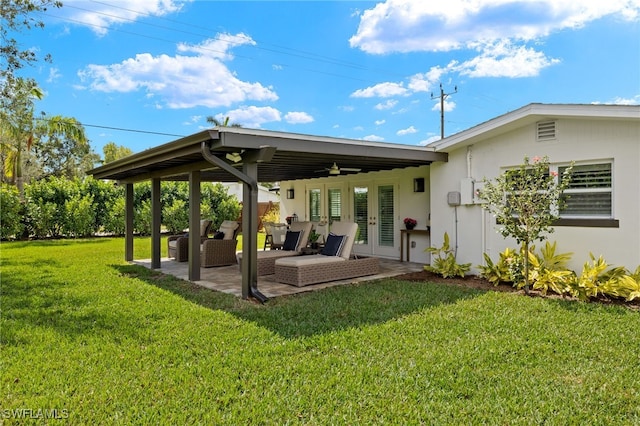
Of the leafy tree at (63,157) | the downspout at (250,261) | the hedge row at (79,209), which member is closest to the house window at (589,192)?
the downspout at (250,261)

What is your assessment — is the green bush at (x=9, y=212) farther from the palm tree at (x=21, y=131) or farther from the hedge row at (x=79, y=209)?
the palm tree at (x=21, y=131)

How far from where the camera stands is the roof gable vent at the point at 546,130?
7.55m

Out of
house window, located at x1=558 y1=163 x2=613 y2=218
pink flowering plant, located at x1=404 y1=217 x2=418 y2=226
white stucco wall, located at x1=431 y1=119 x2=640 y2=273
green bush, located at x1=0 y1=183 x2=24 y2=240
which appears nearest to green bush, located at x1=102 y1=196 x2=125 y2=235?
green bush, located at x1=0 y1=183 x2=24 y2=240

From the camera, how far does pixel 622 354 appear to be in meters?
4.23

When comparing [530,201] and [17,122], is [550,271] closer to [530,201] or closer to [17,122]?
[530,201]

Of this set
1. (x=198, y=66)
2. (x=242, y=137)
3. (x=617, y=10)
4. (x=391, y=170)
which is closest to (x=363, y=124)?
(x=198, y=66)

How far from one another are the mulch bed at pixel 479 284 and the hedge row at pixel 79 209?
46.0 feet

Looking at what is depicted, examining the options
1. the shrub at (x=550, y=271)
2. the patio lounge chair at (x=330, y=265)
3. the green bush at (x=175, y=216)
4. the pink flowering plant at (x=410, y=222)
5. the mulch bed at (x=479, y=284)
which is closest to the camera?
the mulch bed at (x=479, y=284)

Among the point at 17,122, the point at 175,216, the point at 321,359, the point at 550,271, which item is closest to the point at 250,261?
the point at 321,359

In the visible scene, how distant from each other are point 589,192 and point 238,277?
22.8 ft

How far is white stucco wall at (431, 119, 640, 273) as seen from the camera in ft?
22.2

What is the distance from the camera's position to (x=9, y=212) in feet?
53.0

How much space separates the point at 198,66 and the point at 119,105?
7.73 meters

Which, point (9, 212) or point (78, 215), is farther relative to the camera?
point (78, 215)
